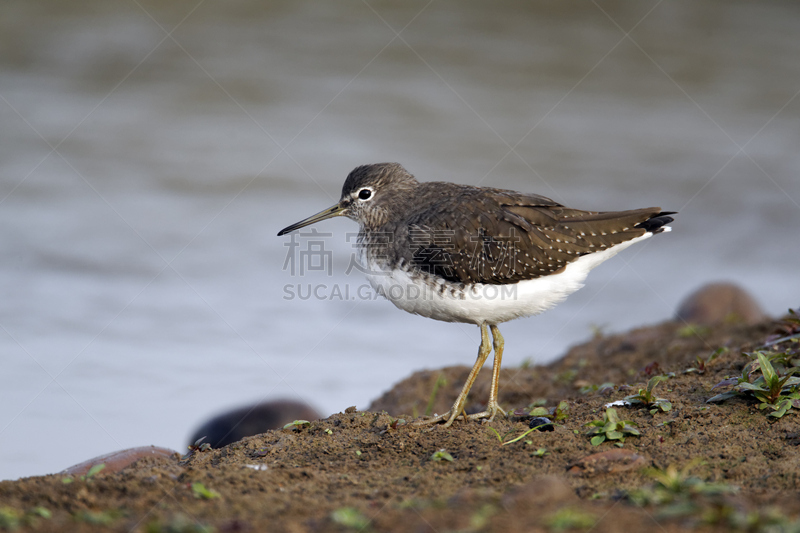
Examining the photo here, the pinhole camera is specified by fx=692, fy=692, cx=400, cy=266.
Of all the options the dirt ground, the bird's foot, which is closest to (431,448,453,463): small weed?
the dirt ground

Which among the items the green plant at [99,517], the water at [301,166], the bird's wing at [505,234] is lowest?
the green plant at [99,517]

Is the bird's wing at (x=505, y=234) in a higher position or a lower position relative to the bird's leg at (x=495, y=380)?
higher

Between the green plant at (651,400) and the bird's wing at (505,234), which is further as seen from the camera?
the bird's wing at (505,234)

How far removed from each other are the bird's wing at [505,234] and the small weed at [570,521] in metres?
2.94

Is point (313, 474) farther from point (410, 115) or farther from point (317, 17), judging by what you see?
point (317, 17)

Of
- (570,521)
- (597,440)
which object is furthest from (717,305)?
(570,521)

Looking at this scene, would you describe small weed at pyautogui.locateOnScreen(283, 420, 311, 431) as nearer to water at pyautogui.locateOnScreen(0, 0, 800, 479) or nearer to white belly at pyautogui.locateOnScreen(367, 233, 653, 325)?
white belly at pyautogui.locateOnScreen(367, 233, 653, 325)

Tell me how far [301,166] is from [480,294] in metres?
7.33

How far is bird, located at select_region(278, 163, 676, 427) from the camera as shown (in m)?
5.82

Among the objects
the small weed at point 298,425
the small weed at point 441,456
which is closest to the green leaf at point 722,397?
the small weed at point 441,456

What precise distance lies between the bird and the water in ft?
9.10

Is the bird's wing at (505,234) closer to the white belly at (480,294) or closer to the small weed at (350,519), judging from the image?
the white belly at (480,294)

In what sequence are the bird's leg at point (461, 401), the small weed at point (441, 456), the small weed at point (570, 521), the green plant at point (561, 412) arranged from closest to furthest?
the small weed at point (570, 521) → the small weed at point (441, 456) → the green plant at point (561, 412) → the bird's leg at point (461, 401)

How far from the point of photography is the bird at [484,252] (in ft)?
19.1
